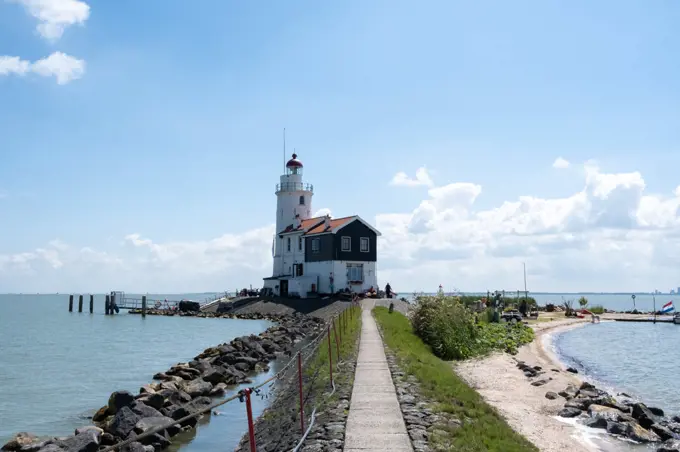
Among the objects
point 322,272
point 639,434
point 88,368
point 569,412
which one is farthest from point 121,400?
point 322,272

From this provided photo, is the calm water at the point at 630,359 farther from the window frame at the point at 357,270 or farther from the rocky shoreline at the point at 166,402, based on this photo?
the window frame at the point at 357,270

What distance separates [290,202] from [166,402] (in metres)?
45.3

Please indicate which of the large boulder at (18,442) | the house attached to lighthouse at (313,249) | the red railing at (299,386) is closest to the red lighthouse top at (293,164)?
the house attached to lighthouse at (313,249)

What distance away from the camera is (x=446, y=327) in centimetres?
2619

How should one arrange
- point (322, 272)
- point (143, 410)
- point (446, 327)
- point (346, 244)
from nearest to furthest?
point (143, 410), point (446, 327), point (346, 244), point (322, 272)

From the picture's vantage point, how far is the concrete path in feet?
31.2

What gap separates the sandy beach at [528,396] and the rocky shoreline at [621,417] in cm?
48

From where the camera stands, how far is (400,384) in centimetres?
1427

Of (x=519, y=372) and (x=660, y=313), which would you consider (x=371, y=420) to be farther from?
(x=660, y=313)

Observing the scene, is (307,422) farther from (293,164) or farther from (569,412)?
(293,164)

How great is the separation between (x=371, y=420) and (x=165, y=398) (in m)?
8.94

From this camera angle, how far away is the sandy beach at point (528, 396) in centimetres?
1376

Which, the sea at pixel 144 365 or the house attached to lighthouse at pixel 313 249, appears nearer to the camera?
the sea at pixel 144 365

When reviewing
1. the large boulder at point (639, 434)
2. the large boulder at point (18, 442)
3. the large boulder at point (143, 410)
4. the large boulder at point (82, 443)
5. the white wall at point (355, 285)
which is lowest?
the large boulder at point (639, 434)
